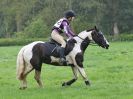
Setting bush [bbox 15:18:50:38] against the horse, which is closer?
the horse

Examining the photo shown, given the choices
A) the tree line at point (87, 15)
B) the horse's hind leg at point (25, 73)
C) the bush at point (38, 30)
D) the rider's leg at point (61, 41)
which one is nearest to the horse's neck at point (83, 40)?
the rider's leg at point (61, 41)

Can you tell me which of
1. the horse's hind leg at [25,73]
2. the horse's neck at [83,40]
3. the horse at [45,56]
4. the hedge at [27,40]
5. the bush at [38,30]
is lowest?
the bush at [38,30]

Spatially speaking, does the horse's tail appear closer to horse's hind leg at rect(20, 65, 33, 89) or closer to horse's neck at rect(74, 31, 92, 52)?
horse's hind leg at rect(20, 65, 33, 89)

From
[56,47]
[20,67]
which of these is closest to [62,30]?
[56,47]

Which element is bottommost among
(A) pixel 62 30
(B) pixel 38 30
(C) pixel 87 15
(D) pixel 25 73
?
(B) pixel 38 30

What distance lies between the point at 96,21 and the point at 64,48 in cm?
6779

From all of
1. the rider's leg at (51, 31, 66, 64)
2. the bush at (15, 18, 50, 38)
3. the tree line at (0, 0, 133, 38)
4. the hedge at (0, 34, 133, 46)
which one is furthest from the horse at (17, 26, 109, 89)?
the bush at (15, 18, 50, 38)

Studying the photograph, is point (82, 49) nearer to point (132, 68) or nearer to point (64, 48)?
point (64, 48)

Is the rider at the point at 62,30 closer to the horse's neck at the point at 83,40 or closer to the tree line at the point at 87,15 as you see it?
the horse's neck at the point at 83,40

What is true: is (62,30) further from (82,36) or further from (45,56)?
(45,56)

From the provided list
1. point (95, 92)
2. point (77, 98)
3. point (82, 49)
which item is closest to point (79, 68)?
point (82, 49)

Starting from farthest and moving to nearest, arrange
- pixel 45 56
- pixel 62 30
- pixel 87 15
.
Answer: pixel 87 15 → pixel 62 30 → pixel 45 56

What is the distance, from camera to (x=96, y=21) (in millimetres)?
82938

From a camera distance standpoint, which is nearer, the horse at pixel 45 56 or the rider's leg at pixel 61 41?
the rider's leg at pixel 61 41
